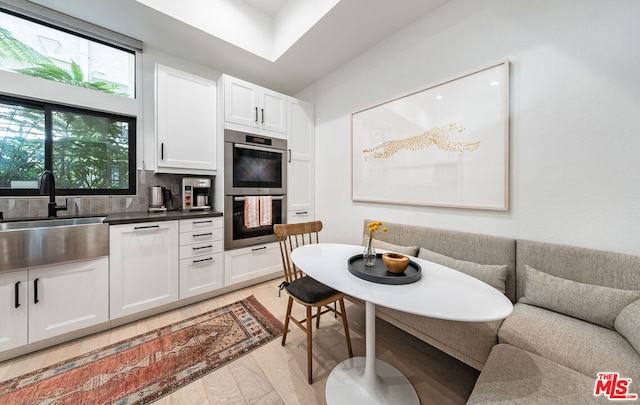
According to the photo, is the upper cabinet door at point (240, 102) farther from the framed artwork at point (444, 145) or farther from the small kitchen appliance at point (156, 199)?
the framed artwork at point (444, 145)

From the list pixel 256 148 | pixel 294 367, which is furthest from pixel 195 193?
pixel 294 367

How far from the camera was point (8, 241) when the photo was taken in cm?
146

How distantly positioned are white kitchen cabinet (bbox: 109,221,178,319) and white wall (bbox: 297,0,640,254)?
2.46 m

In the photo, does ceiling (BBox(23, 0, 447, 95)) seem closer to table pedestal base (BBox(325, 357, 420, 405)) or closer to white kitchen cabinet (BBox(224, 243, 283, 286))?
white kitchen cabinet (BBox(224, 243, 283, 286))

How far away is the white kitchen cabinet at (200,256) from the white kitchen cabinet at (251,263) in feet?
0.29

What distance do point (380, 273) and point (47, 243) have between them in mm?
2321

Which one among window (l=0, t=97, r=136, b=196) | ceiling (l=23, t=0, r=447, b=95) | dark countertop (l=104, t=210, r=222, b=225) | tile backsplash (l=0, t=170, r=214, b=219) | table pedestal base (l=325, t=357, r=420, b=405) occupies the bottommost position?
table pedestal base (l=325, t=357, r=420, b=405)

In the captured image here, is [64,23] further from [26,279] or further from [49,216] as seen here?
[26,279]

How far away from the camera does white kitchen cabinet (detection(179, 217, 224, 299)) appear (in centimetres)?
222

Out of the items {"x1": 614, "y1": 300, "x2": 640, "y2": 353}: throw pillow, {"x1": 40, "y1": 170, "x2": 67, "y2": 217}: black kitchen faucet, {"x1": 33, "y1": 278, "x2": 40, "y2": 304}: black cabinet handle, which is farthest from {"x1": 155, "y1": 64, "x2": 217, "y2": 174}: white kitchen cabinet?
{"x1": 614, "y1": 300, "x2": 640, "y2": 353}: throw pillow

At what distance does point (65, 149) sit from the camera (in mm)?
2168

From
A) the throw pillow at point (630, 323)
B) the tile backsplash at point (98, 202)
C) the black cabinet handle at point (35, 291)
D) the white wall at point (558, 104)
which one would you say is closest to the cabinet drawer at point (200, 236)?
the tile backsplash at point (98, 202)

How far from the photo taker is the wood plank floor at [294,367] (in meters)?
1.29

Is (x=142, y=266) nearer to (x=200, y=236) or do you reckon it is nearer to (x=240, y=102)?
(x=200, y=236)
